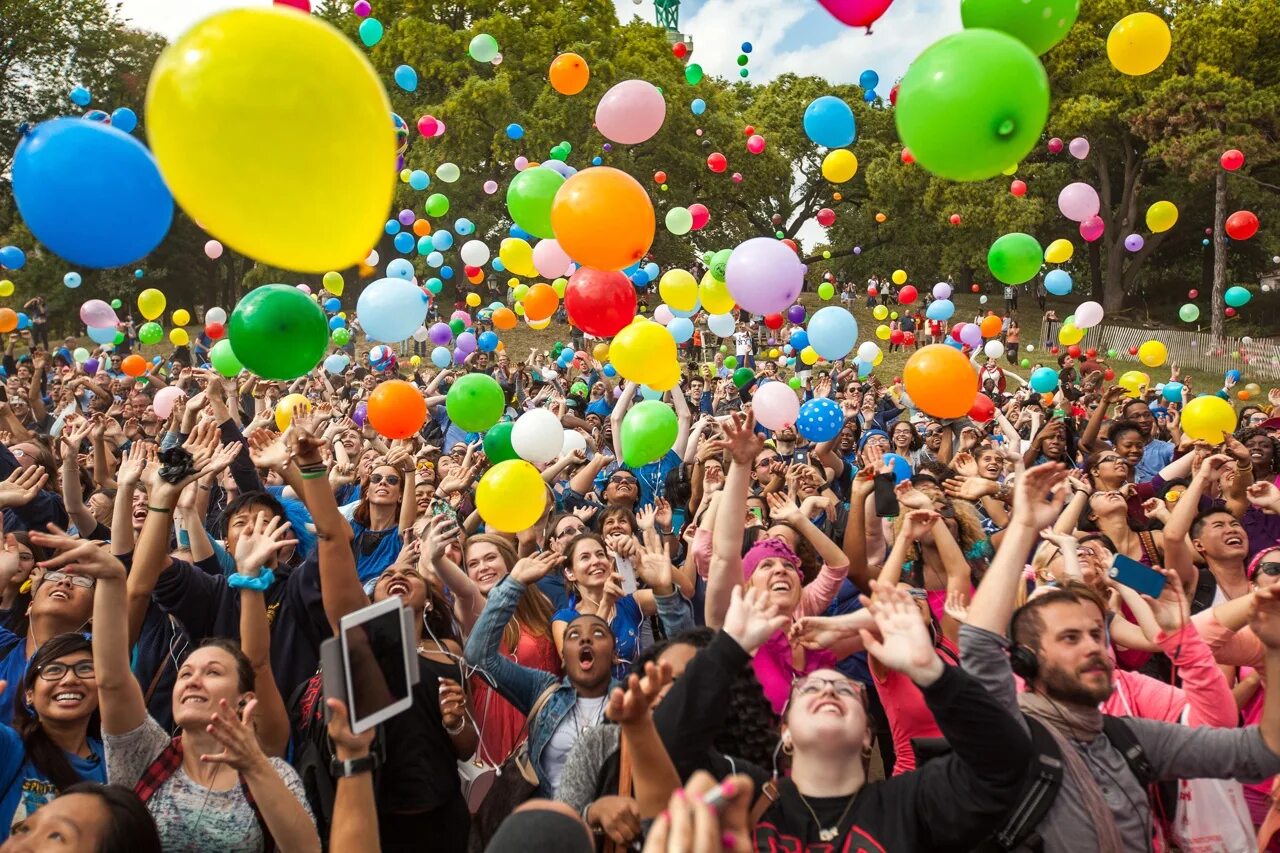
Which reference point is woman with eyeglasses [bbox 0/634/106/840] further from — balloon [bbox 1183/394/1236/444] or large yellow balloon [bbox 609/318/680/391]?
balloon [bbox 1183/394/1236/444]

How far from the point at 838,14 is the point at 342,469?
13.3 ft

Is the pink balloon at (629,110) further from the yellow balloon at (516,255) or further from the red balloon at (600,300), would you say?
the yellow balloon at (516,255)

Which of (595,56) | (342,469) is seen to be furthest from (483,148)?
(342,469)

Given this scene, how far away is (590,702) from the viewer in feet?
9.68

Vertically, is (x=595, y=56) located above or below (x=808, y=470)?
above

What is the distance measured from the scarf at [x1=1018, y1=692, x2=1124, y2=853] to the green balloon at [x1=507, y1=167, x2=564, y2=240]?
3914 millimetres

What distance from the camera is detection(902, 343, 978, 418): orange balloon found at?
186 inches

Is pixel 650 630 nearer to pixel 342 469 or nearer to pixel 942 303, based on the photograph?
pixel 342 469

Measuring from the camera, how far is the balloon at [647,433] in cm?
533

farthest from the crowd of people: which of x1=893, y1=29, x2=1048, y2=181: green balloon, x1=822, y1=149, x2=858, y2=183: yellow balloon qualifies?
x1=822, y1=149, x2=858, y2=183: yellow balloon

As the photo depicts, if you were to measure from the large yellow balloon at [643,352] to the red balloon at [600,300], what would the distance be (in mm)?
103

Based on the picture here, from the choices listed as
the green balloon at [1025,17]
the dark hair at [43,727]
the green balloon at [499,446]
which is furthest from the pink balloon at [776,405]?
the dark hair at [43,727]

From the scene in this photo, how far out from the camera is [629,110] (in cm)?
562

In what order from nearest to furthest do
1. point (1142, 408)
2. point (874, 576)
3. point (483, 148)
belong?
point (874, 576) < point (1142, 408) < point (483, 148)
